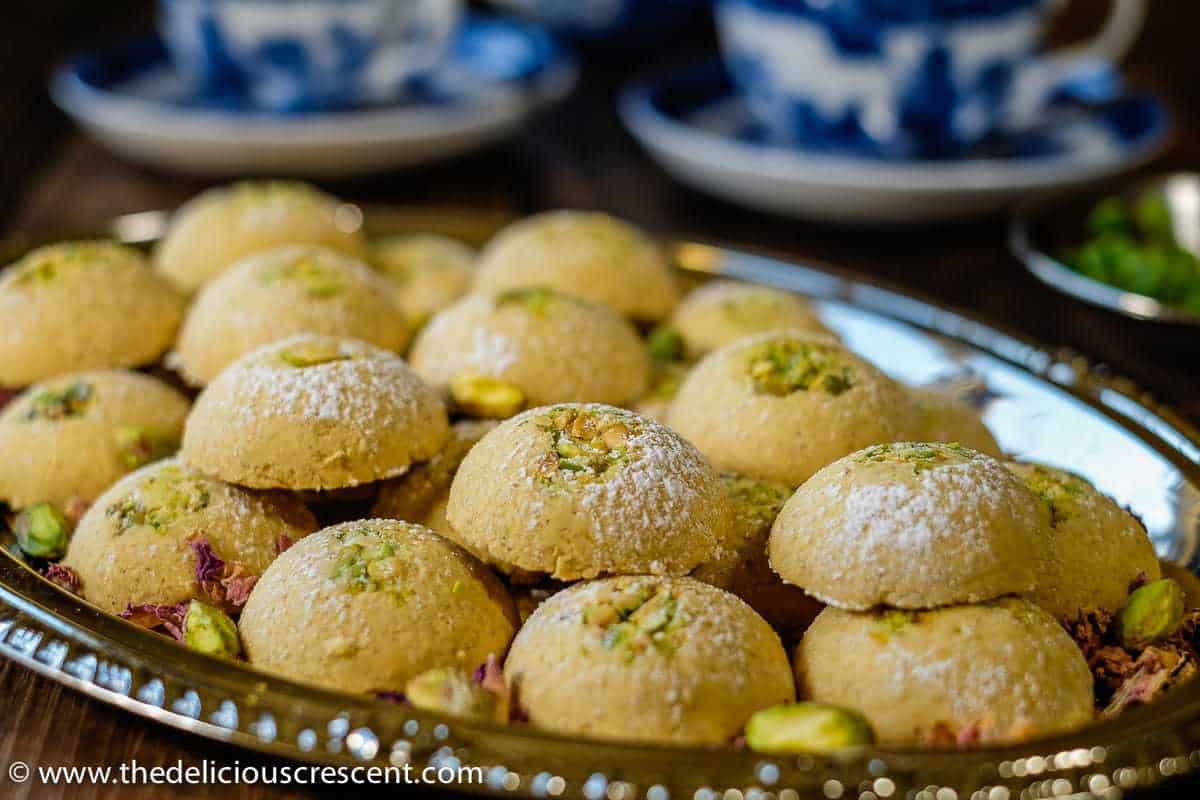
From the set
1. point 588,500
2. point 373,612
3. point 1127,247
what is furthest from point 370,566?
point 1127,247

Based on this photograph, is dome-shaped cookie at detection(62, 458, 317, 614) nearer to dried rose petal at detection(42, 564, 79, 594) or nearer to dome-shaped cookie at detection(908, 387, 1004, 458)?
dried rose petal at detection(42, 564, 79, 594)

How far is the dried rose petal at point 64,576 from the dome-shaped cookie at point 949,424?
602mm

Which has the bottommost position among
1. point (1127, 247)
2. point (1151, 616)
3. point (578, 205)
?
point (578, 205)

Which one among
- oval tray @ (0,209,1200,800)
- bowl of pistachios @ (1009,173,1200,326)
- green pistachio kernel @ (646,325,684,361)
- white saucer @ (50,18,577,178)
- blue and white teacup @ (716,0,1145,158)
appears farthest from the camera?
white saucer @ (50,18,577,178)

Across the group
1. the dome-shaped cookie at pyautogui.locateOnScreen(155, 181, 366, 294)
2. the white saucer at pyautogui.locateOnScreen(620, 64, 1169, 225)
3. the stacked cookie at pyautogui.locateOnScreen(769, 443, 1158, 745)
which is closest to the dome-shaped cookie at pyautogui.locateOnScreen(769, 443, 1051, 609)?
the stacked cookie at pyautogui.locateOnScreen(769, 443, 1158, 745)

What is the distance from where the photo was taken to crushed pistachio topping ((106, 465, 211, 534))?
844 millimetres

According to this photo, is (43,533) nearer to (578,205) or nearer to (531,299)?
(531,299)

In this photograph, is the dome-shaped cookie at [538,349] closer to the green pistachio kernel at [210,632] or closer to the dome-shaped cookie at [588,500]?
the dome-shaped cookie at [588,500]

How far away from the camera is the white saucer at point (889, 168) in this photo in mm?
1529

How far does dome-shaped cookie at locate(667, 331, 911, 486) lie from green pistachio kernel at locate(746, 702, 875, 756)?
10.2 inches

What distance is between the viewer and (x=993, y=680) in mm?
680

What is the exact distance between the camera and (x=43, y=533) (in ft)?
2.92

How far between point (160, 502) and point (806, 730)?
1.55 ft

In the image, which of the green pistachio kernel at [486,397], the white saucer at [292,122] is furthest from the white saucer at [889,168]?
the green pistachio kernel at [486,397]
